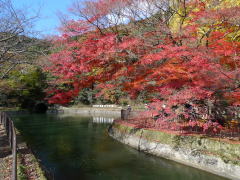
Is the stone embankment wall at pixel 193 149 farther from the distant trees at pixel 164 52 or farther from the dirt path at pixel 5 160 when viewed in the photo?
the dirt path at pixel 5 160

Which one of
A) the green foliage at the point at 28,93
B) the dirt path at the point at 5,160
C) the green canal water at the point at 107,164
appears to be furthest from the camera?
the green foliage at the point at 28,93

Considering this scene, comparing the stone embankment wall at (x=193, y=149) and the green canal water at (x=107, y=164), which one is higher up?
the stone embankment wall at (x=193, y=149)

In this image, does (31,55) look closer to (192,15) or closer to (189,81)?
(189,81)

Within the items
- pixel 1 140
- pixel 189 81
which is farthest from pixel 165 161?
pixel 1 140

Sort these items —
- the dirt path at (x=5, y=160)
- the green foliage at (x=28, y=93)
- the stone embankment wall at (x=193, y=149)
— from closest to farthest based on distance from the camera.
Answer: the dirt path at (x=5, y=160)
the stone embankment wall at (x=193, y=149)
the green foliage at (x=28, y=93)

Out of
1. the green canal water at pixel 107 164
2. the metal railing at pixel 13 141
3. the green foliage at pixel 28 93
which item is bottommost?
the green canal water at pixel 107 164

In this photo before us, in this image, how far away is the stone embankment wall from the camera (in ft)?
27.8

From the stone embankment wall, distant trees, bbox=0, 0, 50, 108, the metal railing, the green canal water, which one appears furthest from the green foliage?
the stone embankment wall

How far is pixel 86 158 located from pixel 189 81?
6373mm

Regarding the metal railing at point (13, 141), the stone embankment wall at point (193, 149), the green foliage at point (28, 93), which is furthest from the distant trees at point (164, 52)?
the green foliage at point (28, 93)

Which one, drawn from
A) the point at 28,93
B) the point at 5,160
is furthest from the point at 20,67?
the point at 28,93

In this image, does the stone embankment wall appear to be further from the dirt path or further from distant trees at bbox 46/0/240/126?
the dirt path

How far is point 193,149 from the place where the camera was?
391 inches

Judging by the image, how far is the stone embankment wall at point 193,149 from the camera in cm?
848
